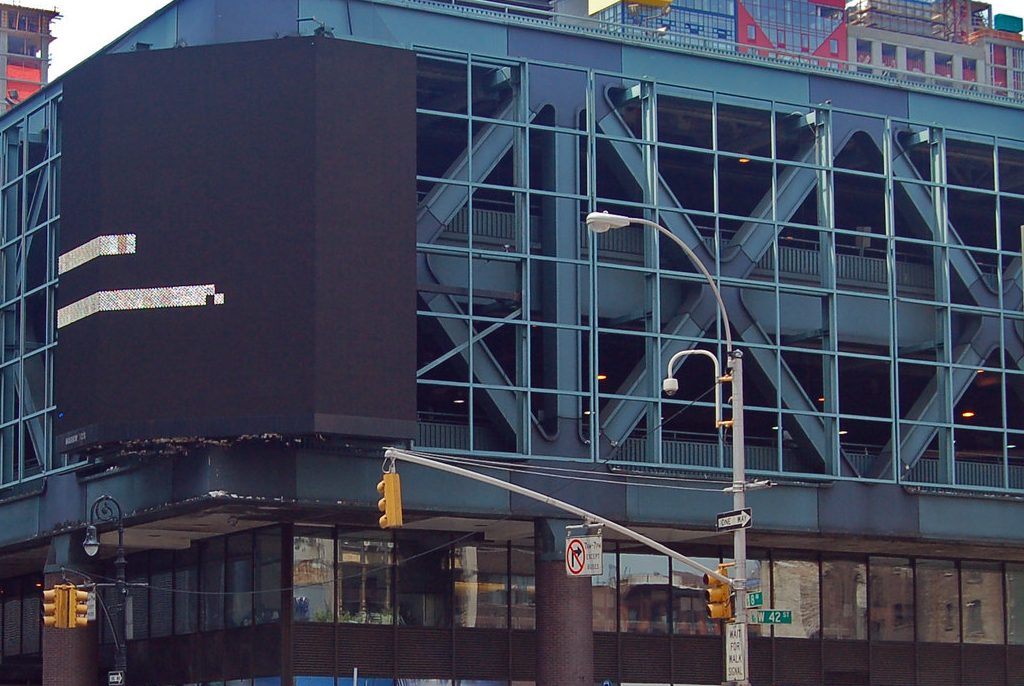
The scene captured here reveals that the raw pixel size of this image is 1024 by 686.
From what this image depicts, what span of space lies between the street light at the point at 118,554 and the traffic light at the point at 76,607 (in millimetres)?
2451

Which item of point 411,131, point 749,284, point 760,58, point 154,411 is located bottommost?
point 154,411

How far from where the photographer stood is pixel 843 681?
5594 centimetres

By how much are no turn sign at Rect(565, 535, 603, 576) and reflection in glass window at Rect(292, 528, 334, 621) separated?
14147mm

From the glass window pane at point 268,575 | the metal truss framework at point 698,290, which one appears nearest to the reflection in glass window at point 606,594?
the metal truss framework at point 698,290

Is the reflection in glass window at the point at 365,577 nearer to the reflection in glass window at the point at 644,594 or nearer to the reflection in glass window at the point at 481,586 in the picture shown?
the reflection in glass window at the point at 481,586

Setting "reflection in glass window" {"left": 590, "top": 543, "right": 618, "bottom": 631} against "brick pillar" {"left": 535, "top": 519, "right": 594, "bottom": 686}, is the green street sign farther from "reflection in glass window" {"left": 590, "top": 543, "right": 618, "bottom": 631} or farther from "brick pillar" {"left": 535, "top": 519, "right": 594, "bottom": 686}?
"reflection in glass window" {"left": 590, "top": 543, "right": 618, "bottom": 631}

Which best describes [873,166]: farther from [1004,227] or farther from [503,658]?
[503,658]

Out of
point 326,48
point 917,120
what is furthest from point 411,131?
point 917,120

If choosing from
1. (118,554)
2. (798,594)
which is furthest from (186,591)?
(798,594)

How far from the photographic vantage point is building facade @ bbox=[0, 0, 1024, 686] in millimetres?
44812

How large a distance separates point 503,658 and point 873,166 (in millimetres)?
19217

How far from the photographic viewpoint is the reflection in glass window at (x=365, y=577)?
49.1 meters

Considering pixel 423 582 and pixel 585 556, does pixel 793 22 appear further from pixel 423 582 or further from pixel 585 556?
pixel 585 556

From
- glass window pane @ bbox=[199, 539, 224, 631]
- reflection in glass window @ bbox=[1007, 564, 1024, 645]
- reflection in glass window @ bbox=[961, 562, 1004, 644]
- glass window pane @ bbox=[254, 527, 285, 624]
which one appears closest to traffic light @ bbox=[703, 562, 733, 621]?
glass window pane @ bbox=[254, 527, 285, 624]
